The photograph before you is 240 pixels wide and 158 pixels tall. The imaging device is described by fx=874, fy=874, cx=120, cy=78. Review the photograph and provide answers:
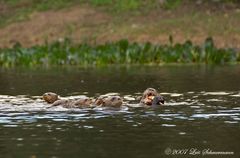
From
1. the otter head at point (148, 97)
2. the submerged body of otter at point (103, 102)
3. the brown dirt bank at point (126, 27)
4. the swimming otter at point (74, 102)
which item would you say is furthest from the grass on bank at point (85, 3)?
the swimming otter at point (74, 102)

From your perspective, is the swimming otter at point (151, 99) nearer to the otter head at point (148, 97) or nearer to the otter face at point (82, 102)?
the otter head at point (148, 97)

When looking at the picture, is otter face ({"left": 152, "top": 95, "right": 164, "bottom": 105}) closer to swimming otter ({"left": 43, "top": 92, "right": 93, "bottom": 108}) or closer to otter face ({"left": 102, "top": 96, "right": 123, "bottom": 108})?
otter face ({"left": 102, "top": 96, "right": 123, "bottom": 108})

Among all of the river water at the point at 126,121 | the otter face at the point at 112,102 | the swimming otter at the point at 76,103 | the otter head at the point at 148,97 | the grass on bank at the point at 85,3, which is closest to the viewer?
the river water at the point at 126,121

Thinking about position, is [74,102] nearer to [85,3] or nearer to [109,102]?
[109,102]

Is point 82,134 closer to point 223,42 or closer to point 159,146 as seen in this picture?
point 159,146

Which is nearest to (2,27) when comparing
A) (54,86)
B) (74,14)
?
(74,14)

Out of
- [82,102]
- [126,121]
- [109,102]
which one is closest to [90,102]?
[82,102]

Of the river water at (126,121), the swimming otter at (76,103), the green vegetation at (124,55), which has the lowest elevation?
the river water at (126,121)

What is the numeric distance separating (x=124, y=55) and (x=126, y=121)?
2230 cm

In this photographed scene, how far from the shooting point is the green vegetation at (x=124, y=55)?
3909cm

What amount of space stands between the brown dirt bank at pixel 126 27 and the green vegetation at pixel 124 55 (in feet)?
14.0

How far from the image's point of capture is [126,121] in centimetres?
1778

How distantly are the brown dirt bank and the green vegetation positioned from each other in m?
A: 4.26

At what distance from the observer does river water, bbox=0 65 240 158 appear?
14.1 meters
